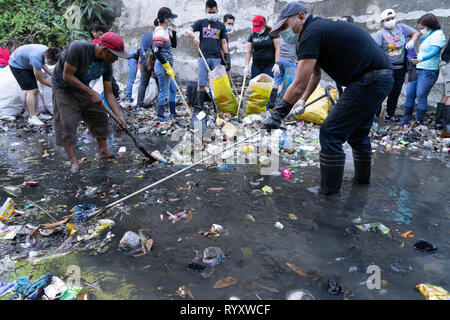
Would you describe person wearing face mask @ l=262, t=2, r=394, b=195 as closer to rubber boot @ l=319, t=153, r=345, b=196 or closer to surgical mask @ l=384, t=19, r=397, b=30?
rubber boot @ l=319, t=153, r=345, b=196

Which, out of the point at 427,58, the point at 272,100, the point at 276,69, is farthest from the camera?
the point at 272,100

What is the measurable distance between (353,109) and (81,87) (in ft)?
8.77

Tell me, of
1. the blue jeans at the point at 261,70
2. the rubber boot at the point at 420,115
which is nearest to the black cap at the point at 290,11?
the blue jeans at the point at 261,70

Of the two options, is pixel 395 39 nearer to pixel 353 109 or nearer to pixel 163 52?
pixel 353 109

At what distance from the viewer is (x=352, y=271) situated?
1.79 metres

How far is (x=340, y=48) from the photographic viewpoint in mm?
2391

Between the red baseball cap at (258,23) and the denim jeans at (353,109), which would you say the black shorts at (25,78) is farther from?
the denim jeans at (353,109)

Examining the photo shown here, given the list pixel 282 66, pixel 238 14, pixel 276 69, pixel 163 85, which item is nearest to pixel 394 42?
pixel 282 66

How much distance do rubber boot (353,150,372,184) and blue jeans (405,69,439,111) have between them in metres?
2.91

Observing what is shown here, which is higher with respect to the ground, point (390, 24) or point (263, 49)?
point (390, 24)

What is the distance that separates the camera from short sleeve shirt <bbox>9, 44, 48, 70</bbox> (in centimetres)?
498

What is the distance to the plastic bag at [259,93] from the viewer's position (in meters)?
5.35

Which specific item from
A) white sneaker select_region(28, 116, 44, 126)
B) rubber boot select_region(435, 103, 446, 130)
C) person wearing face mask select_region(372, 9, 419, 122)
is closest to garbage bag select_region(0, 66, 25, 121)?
white sneaker select_region(28, 116, 44, 126)

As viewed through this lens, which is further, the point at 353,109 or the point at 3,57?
the point at 3,57
